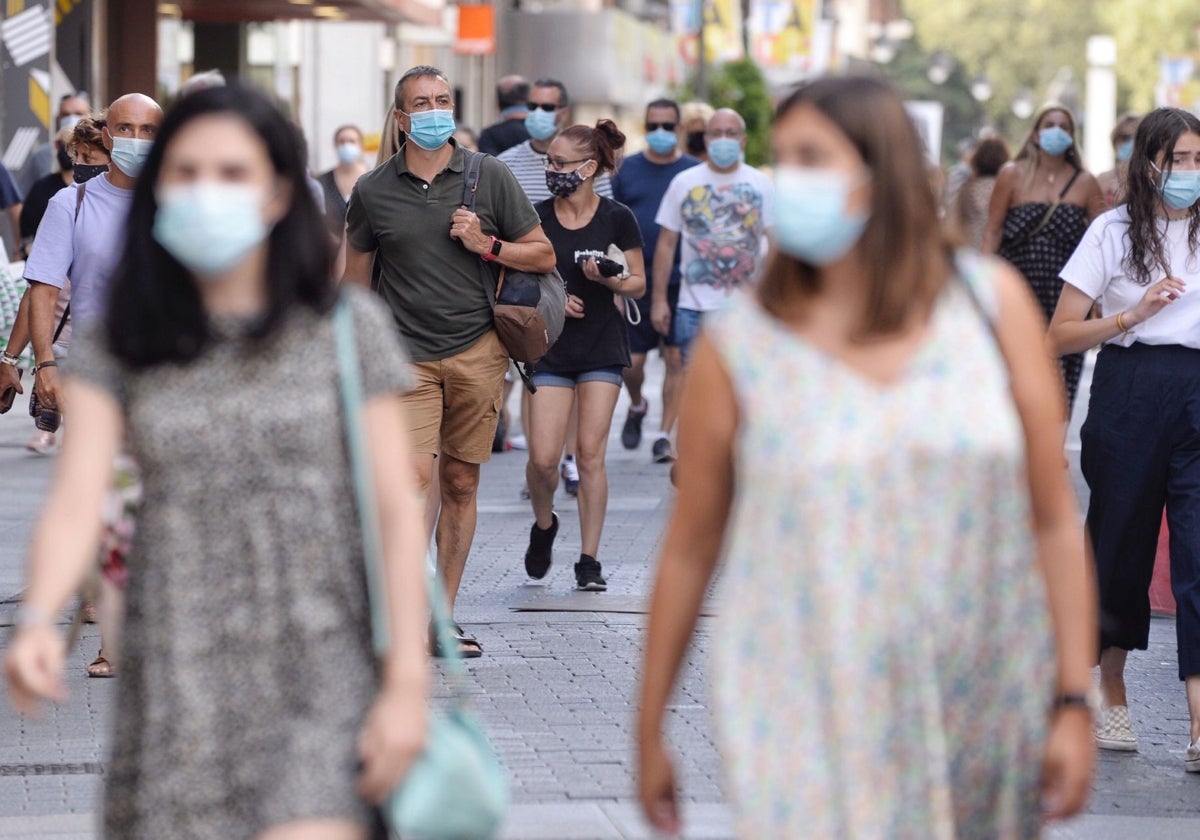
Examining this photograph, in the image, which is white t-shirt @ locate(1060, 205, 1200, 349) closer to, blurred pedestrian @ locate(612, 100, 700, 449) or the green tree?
blurred pedestrian @ locate(612, 100, 700, 449)

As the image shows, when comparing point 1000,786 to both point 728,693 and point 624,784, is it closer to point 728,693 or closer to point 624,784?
point 728,693

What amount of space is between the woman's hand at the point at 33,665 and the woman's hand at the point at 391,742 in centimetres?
44

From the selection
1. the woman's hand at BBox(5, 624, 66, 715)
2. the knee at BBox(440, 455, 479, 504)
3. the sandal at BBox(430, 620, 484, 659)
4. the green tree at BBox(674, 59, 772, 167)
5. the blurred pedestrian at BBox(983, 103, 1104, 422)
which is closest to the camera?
the woman's hand at BBox(5, 624, 66, 715)

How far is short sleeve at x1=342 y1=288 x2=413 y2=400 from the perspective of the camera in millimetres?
3182

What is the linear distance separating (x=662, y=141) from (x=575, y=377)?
5.50m

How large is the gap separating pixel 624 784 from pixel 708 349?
9.50 feet

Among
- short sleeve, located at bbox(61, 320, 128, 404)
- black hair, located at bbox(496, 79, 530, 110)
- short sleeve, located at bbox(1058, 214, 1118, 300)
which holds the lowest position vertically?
short sleeve, located at bbox(61, 320, 128, 404)

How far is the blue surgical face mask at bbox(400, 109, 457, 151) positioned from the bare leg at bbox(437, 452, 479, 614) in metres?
1.11

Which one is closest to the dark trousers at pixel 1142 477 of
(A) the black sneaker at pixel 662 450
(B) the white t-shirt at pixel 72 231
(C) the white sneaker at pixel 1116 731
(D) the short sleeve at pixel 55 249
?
(C) the white sneaker at pixel 1116 731

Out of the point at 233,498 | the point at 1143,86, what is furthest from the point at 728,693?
the point at 1143,86

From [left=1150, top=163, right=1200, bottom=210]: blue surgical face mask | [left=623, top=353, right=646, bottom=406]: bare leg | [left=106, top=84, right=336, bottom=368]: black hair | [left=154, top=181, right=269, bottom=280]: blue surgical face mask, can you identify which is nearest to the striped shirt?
[left=623, top=353, right=646, bottom=406]: bare leg

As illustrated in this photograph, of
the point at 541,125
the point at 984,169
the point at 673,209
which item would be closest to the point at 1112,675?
the point at 673,209

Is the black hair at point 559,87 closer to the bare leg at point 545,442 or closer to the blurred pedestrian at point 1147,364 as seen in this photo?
the bare leg at point 545,442

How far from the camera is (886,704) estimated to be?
3.03m
